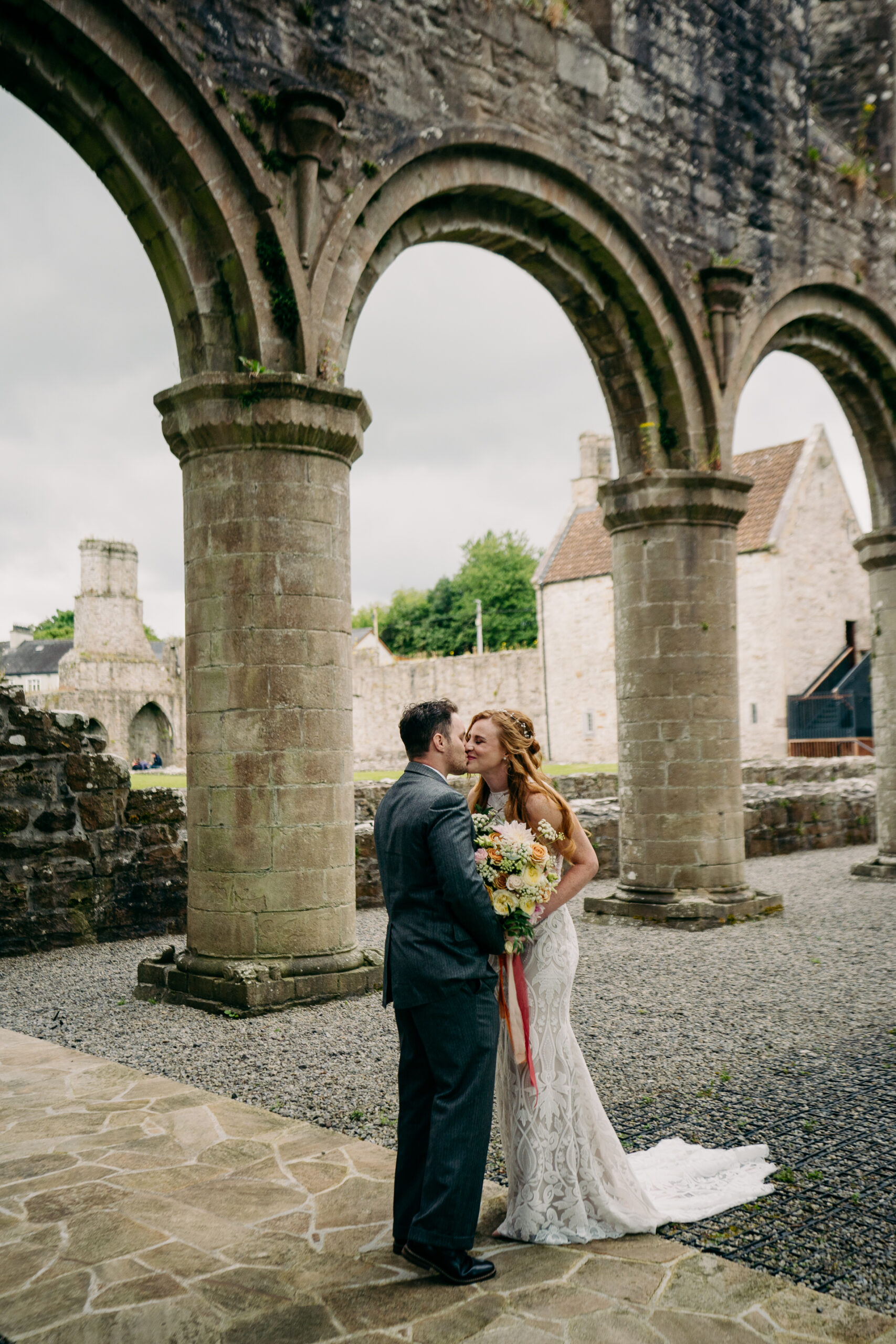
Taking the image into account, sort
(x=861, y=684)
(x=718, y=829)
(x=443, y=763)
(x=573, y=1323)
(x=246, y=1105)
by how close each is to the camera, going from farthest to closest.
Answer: (x=861, y=684), (x=718, y=829), (x=246, y=1105), (x=443, y=763), (x=573, y=1323)

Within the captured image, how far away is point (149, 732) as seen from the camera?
35656mm

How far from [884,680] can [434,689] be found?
21.1 metres

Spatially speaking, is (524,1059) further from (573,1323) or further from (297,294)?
(297,294)

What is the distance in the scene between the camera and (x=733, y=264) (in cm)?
918

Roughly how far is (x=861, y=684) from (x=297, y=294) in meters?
22.1

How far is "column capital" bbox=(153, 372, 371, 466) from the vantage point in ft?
20.2

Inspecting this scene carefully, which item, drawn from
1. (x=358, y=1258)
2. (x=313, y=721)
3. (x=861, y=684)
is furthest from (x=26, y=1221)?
(x=861, y=684)

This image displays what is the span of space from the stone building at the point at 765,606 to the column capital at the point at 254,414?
17.5 meters

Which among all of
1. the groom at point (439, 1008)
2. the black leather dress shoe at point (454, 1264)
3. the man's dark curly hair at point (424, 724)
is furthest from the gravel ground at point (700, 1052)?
the man's dark curly hair at point (424, 724)

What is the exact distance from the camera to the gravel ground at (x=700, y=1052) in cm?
329

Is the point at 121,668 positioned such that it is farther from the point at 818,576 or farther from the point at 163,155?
the point at 163,155

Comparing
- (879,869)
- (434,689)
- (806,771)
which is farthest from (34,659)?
(879,869)

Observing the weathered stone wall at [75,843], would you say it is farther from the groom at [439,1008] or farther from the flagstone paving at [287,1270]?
the groom at [439,1008]

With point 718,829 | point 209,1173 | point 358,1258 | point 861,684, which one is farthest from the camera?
point 861,684
